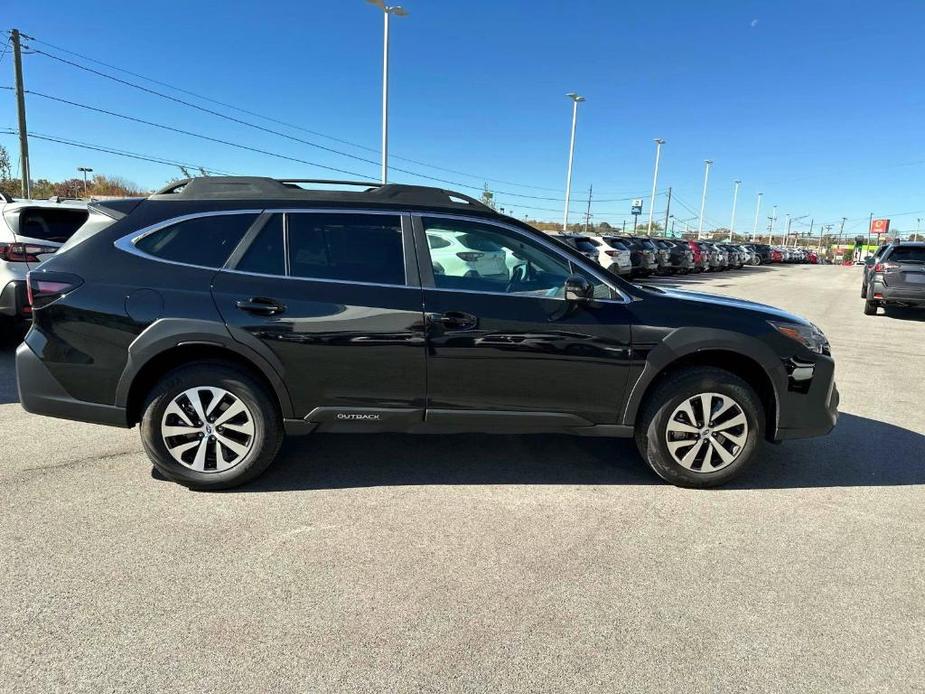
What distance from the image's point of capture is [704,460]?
12.4 feet

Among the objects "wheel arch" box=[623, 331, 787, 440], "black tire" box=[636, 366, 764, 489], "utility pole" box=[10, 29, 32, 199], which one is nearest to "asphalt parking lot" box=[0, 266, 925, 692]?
"black tire" box=[636, 366, 764, 489]

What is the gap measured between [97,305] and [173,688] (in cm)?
225

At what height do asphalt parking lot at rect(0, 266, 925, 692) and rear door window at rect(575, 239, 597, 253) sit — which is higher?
rear door window at rect(575, 239, 597, 253)

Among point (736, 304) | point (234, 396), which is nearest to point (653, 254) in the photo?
point (736, 304)

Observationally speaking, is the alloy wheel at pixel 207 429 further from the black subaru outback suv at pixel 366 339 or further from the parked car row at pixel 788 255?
the parked car row at pixel 788 255

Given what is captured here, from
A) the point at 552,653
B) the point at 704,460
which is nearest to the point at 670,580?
the point at 552,653

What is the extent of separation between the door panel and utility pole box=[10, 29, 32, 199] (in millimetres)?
28508

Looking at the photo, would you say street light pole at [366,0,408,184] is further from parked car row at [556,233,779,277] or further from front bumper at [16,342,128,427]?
front bumper at [16,342,128,427]

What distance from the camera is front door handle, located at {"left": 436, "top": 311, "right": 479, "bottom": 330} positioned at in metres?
3.53

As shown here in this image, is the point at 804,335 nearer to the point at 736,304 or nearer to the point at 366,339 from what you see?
the point at 736,304

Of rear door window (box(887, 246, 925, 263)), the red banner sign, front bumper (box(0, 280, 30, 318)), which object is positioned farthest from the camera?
the red banner sign

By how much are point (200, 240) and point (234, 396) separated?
952mm

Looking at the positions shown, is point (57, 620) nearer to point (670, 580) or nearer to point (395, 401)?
point (395, 401)

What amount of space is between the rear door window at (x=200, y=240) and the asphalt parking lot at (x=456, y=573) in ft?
4.63
